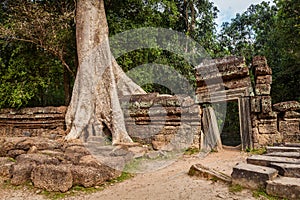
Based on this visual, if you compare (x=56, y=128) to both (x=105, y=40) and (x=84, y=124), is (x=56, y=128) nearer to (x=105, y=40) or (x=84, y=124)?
(x=84, y=124)

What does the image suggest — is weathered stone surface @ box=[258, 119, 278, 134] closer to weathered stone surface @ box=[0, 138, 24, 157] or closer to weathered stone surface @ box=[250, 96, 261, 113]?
weathered stone surface @ box=[250, 96, 261, 113]

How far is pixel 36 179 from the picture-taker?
352cm

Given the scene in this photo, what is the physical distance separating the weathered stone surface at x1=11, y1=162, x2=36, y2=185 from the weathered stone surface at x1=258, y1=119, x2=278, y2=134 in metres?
4.69

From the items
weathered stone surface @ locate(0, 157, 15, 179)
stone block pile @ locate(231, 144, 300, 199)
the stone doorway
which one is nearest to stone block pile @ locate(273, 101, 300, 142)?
stone block pile @ locate(231, 144, 300, 199)

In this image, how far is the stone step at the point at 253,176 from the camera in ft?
9.12

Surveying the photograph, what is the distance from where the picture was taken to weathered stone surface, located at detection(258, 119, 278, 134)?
18.0 ft

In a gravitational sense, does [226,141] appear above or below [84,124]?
below

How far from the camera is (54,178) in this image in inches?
133

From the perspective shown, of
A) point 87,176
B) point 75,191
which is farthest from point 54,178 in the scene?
point 87,176

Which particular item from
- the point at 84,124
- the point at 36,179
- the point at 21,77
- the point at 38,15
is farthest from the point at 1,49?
the point at 36,179

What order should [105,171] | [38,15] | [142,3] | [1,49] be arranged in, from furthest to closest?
[142,3] → [1,49] → [38,15] → [105,171]

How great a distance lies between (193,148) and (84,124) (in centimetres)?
269

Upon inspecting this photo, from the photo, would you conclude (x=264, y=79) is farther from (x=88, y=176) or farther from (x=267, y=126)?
(x=88, y=176)

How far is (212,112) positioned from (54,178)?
4060mm
